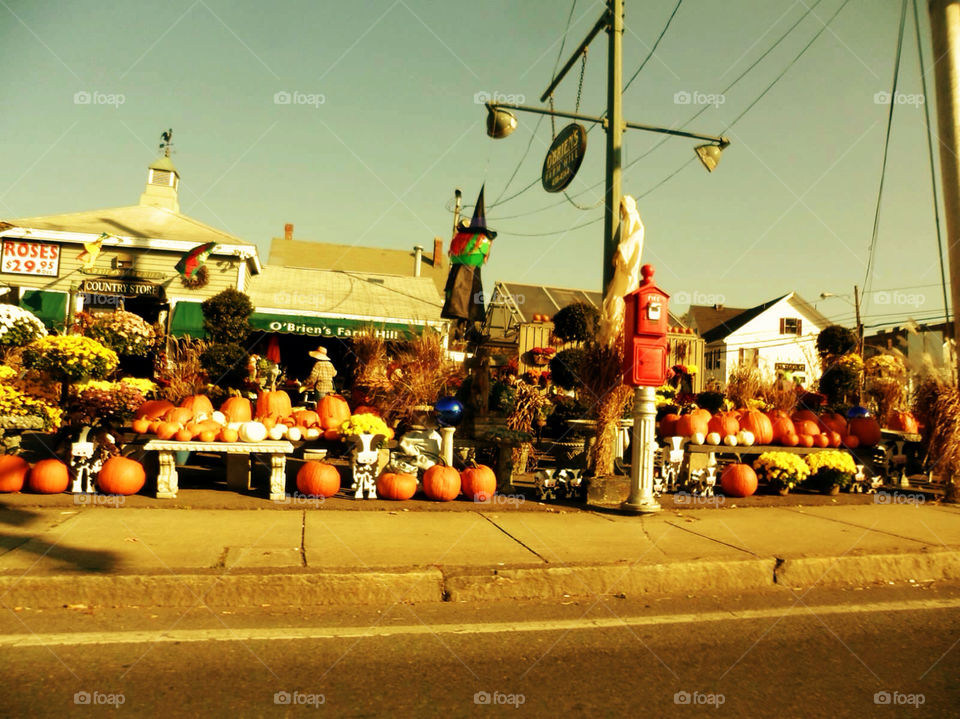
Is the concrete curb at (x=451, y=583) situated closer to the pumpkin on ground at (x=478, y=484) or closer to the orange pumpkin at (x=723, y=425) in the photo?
the pumpkin on ground at (x=478, y=484)

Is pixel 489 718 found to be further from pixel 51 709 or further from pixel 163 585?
pixel 163 585

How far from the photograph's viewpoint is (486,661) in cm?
385

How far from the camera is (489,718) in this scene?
3.16 m

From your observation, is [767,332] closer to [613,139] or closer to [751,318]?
[751,318]

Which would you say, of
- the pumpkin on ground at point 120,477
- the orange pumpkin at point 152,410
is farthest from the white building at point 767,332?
the pumpkin on ground at point 120,477

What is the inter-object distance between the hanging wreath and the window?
1327 inches

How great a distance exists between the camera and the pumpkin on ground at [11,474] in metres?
7.13

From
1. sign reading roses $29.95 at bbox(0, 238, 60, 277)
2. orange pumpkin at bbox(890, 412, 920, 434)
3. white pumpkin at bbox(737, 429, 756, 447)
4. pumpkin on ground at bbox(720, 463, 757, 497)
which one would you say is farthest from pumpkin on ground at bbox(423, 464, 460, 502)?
sign reading roses $29.95 at bbox(0, 238, 60, 277)

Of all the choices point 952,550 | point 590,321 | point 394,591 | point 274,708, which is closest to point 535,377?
point 590,321

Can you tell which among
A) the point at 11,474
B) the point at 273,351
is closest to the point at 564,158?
the point at 11,474

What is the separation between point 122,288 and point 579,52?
1424 centimetres

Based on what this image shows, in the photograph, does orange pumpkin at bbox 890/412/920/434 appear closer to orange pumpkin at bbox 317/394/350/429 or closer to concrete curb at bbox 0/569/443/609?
orange pumpkin at bbox 317/394/350/429

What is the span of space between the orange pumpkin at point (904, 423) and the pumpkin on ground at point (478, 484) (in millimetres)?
7003

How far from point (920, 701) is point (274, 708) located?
301cm
